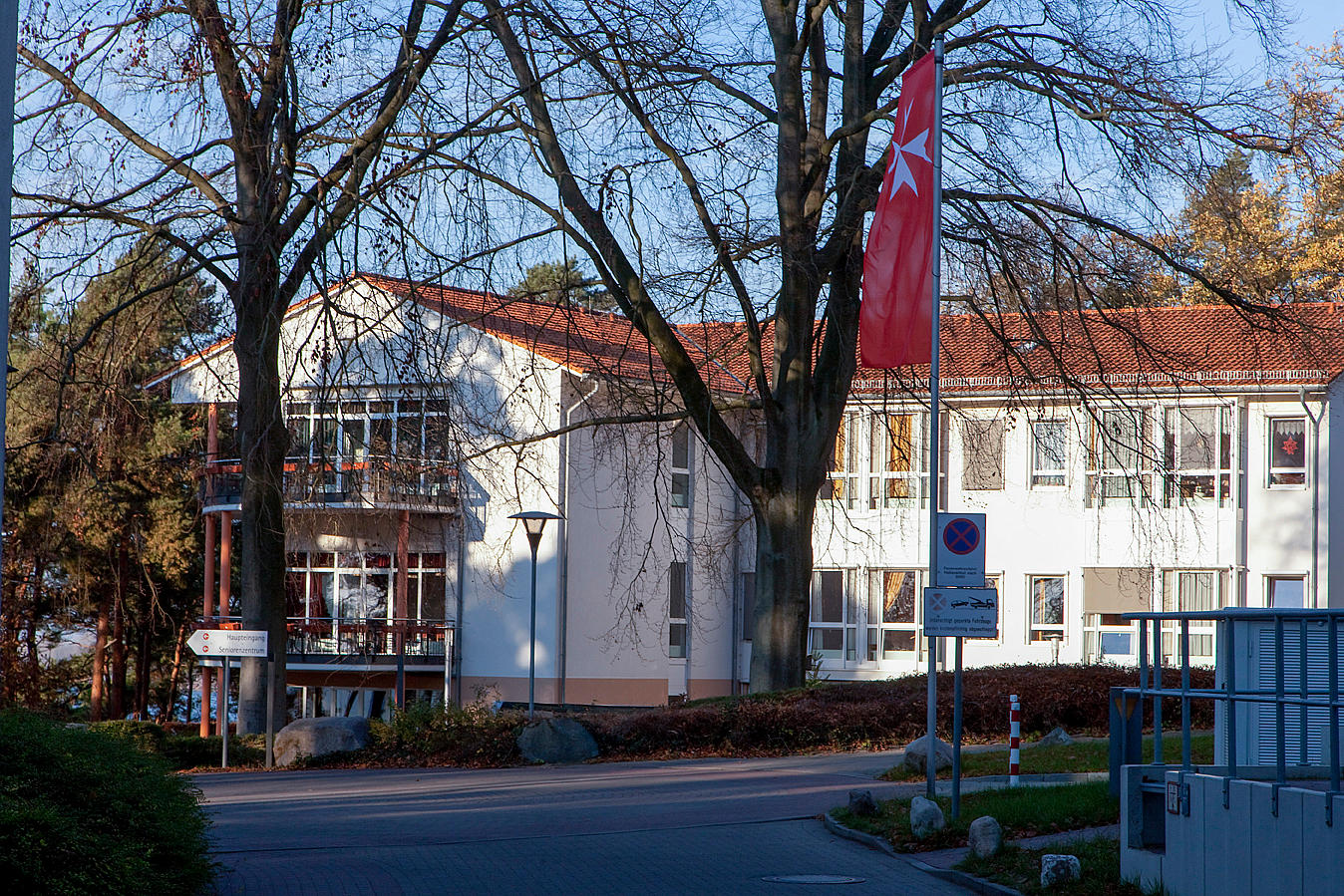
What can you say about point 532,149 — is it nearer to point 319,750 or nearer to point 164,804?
point 164,804

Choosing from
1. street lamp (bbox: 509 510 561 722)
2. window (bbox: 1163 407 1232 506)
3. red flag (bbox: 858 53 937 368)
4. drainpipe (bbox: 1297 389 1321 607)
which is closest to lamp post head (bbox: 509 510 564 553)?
street lamp (bbox: 509 510 561 722)

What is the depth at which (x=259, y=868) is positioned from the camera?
10.6 m

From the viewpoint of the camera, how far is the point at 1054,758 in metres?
16.2

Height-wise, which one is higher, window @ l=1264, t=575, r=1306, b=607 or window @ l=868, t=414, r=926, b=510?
window @ l=868, t=414, r=926, b=510

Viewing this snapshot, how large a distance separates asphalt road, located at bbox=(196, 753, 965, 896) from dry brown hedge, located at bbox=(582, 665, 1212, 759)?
0.86m

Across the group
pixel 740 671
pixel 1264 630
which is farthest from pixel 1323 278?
pixel 1264 630

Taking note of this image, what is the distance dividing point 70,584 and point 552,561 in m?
14.1

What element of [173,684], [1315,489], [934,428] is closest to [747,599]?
[1315,489]

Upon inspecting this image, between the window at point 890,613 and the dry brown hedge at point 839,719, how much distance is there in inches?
470

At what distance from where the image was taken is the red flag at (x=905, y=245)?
1297 cm

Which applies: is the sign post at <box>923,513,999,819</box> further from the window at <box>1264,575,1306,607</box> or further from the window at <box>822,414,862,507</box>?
the window at <box>822,414,862,507</box>

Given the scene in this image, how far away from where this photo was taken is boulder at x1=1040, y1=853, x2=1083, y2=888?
8875 millimetres

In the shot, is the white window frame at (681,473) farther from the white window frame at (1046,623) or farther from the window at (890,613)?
the white window frame at (1046,623)

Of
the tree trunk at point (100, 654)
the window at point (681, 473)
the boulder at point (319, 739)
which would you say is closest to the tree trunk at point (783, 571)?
the boulder at point (319, 739)
